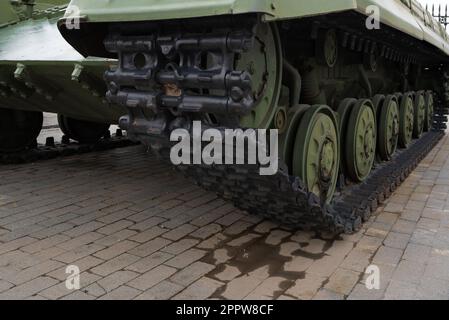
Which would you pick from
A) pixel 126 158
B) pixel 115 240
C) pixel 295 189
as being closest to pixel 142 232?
pixel 115 240

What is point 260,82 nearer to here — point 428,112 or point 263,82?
point 263,82

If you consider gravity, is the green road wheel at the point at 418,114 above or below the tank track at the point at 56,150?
above

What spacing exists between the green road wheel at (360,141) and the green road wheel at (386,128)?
606 millimetres

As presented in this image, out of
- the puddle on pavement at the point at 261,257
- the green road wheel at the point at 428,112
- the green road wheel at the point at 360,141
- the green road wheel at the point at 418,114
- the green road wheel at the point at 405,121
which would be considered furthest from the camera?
the green road wheel at the point at 428,112

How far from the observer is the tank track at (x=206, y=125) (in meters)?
2.22

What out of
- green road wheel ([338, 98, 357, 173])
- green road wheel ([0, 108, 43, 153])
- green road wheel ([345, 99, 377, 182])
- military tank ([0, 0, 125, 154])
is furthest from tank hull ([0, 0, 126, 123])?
green road wheel ([345, 99, 377, 182])

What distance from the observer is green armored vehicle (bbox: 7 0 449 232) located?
222 centimetres

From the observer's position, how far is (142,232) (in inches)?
142

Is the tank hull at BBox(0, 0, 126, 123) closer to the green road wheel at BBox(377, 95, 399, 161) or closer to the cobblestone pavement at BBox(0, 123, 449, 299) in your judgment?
the cobblestone pavement at BBox(0, 123, 449, 299)

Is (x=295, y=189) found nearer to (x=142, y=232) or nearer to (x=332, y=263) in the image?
(x=332, y=263)

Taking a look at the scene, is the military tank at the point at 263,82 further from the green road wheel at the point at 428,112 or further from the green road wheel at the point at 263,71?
the green road wheel at the point at 428,112

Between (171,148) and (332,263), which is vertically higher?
(171,148)

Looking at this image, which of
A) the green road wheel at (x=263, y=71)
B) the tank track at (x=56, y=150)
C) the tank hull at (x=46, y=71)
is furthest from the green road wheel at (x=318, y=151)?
the tank track at (x=56, y=150)

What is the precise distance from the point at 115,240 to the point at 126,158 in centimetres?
311
